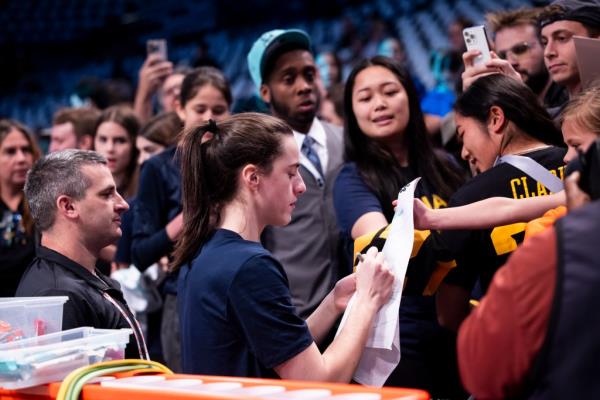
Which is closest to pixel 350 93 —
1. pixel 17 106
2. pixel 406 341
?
pixel 406 341

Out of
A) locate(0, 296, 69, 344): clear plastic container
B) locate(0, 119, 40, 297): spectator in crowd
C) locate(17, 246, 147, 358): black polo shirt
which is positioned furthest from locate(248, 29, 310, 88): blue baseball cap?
locate(0, 296, 69, 344): clear plastic container

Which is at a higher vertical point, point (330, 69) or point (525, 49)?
point (525, 49)

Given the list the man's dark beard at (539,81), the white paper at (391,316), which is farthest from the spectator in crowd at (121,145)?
the white paper at (391,316)

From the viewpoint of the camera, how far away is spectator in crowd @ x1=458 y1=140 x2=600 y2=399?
1518mm

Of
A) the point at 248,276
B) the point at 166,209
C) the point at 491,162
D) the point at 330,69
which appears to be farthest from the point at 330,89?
the point at 248,276

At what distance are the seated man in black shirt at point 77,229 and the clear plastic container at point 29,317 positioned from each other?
36 centimetres

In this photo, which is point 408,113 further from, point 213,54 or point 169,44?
point 169,44

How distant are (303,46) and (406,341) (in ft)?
5.57

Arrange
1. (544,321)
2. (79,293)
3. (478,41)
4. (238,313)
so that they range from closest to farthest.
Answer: (544,321) → (238,313) → (79,293) → (478,41)

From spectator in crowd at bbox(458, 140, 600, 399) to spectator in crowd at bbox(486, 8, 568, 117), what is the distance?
2572 mm

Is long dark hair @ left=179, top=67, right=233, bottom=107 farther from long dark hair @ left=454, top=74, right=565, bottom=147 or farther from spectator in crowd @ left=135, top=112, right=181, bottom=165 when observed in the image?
long dark hair @ left=454, top=74, right=565, bottom=147

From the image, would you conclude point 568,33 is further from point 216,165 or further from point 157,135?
point 157,135

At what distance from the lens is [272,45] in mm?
4121

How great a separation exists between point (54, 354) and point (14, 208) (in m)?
2.84
